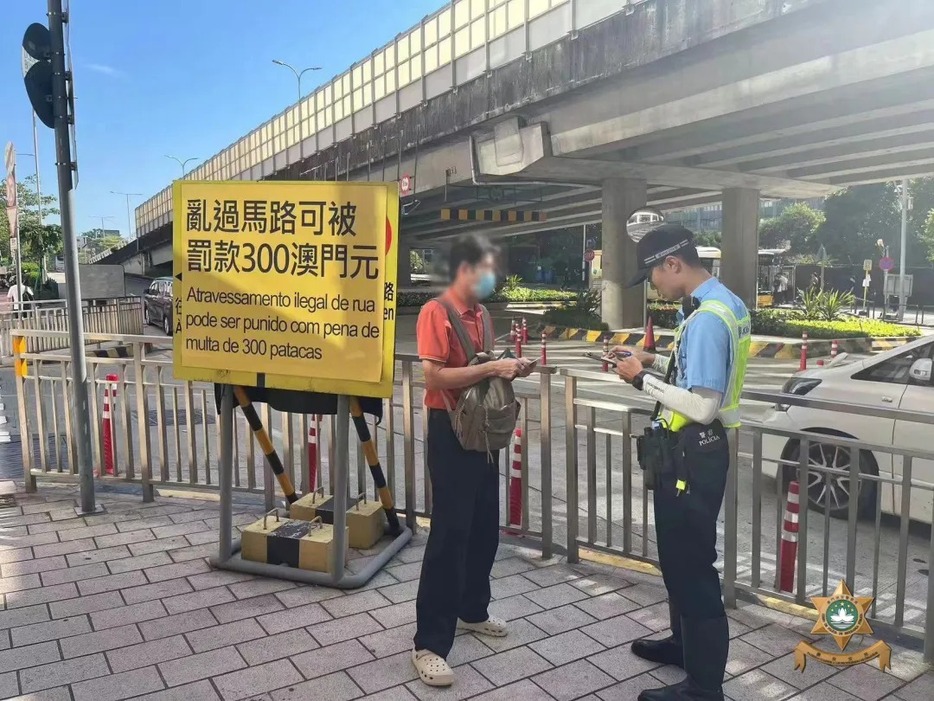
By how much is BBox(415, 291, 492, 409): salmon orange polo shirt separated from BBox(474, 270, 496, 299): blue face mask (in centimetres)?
8

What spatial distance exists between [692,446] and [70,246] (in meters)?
4.38

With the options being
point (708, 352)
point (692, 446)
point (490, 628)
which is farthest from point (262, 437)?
point (708, 352)

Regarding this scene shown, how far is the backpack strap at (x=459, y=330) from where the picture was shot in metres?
3.03

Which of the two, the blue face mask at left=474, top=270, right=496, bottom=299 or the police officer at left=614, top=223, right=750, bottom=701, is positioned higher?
the blue face mask at left=474, top=270, right=496, bottom=299

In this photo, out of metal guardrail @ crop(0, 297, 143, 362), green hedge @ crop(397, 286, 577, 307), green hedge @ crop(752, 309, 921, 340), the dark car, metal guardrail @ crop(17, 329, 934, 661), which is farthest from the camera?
green hedge @ crop(397, 286, 577, 307)

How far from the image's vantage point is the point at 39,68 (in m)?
4.88

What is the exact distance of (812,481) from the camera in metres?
5.28

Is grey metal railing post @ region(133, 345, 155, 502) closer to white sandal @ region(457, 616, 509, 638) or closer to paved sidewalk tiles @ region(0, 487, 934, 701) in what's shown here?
paved sidewalk tiles @ region(0, 487, 934, 701)

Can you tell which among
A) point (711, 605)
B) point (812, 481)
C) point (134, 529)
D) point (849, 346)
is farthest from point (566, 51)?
point (711, 605)

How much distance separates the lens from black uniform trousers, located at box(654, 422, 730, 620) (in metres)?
2.68

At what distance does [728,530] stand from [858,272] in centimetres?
4688

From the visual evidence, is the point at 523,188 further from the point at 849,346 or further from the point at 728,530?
the point at 728,530

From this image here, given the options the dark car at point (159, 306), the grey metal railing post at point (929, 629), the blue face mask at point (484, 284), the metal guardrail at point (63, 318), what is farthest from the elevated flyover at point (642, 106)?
the metal guardrail at point (63, 318)

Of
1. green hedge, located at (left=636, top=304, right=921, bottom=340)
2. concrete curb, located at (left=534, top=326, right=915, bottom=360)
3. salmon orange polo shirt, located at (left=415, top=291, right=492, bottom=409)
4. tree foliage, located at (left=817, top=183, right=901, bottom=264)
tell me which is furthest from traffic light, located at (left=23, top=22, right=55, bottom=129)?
tree foliage, located at (left=817, top=183, right=901, bottom=264)
